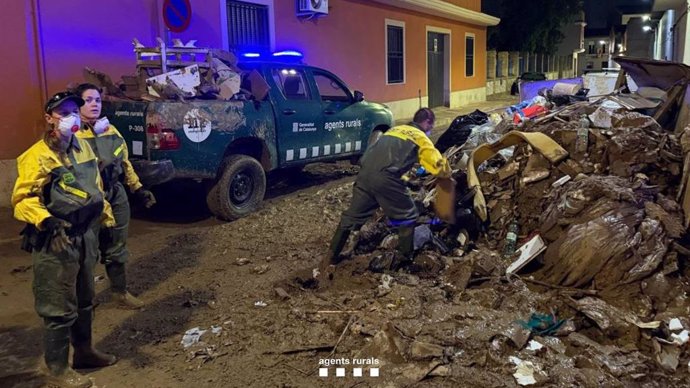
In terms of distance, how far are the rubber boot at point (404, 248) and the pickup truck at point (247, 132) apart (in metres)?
2.69

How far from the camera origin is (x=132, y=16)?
376 inches

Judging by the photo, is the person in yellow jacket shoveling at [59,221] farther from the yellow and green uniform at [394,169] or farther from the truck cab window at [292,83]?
the truck cab window at [292,83]

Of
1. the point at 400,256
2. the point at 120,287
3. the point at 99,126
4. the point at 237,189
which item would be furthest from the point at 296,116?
the point at 120,287

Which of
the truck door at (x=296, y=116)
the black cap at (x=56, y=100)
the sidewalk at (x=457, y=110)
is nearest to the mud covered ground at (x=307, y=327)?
the black cap at (x=56, y=100)

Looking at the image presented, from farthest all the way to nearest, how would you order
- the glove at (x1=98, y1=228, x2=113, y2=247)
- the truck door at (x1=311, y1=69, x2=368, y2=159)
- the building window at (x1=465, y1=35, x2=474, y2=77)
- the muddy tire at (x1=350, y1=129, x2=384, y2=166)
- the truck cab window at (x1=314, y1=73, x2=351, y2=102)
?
the building window at (x1=465, y1=35, x2=474, y2=77)
the muddy tire at (x1=350, y1=129, x2=384, y2=166)
the truck cab window at (x1=314, y1=73, x2=351, y2=102)
the truck door at (x1=311, y1=69, x2=368, y2=159)
the glove at (x1=98, y1=228, x2=113, y2=247)

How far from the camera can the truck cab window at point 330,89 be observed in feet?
28.3

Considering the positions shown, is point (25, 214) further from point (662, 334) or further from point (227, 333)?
point (662, 334)

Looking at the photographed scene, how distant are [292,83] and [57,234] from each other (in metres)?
5.24

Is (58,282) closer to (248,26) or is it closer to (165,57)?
(165,57)

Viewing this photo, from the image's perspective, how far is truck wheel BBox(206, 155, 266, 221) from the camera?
22.7ft

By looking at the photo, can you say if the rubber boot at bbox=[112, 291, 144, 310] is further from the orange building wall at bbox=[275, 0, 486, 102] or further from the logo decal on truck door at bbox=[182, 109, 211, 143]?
the orange building wall at bbox=[275, 0, 486, 102]

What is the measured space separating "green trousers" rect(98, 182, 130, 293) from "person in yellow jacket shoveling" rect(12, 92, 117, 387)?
40.2 inches

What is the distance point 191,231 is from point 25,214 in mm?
3653

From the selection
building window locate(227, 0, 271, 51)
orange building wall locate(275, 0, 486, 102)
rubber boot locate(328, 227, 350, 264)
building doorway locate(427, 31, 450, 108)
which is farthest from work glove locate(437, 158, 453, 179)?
building doorway locate(427, 31, 450, 108)
